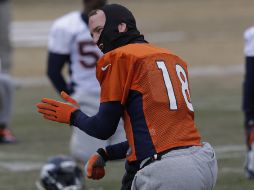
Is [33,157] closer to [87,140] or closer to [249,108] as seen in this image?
[87,140]

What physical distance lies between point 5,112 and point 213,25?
1628 cm

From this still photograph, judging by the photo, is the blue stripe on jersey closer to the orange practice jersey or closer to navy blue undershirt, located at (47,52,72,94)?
the orange practice jersey

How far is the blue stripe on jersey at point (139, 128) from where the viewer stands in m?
5.76

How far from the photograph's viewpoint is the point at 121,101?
5773mm

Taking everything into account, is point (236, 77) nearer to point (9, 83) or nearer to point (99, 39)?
point (9, 83)

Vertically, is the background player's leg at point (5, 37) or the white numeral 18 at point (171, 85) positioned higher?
the white numeral 18 at point (171, 85)

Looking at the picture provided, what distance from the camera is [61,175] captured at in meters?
8.73

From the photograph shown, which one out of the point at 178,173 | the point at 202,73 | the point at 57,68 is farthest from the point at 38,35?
the point at 178,173

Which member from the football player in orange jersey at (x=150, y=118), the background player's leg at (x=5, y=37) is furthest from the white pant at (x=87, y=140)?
the background player's leg at (x=5, y=37)

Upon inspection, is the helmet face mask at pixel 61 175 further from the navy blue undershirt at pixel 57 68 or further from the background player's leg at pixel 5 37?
the background player's leg at pixel 5 37

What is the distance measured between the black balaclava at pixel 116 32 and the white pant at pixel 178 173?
2.47ft

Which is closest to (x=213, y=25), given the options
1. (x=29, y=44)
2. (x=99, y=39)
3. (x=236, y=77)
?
(x=29, y=44)

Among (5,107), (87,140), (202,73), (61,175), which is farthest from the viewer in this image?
(202,73)

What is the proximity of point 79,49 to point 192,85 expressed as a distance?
929 centimetres
